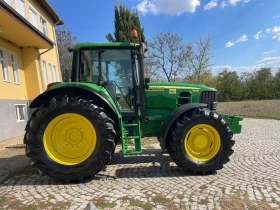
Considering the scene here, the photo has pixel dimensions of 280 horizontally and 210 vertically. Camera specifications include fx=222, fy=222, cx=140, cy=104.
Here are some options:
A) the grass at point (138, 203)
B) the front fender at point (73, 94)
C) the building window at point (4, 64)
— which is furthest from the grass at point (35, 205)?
the building window at point (4, 64)

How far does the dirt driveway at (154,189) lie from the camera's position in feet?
9.69

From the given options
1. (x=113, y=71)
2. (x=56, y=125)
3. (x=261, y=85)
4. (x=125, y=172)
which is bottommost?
(x=125, y=172)

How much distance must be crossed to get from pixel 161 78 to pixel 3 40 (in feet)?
63.1

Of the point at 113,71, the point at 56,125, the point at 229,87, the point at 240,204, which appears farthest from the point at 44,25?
the point at 229,87

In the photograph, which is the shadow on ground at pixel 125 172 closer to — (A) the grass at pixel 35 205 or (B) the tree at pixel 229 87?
(A) the grass at pixel 35 205

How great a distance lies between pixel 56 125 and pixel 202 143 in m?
2.65

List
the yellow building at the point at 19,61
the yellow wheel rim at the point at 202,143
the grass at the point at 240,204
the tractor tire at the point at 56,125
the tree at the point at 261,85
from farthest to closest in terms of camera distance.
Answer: the tree at the point at 261,85 → the yellow building at the point at 19,61 → the yellow wheel rim at the point at 202,143 → the tractor tire at the point at 56,125 → the grass at the point at 240,204

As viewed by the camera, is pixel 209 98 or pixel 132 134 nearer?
pixel 132 134

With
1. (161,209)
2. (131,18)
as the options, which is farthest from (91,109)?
(131,18)

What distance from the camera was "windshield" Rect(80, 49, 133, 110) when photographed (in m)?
4.20

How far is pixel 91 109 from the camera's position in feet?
12.1

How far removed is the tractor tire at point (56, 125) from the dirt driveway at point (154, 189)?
0.78ft

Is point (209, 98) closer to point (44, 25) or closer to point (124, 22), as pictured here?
point (44, 25)

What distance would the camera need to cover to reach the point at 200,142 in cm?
413
